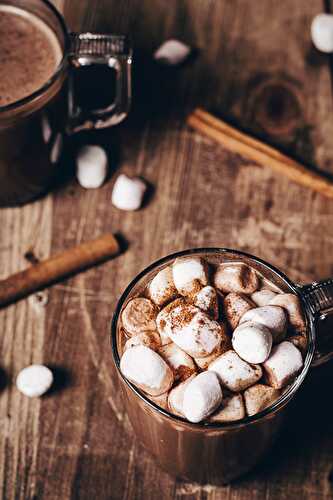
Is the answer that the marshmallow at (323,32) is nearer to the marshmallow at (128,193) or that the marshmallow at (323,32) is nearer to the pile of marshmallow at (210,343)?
the marshmallow at (128,193)

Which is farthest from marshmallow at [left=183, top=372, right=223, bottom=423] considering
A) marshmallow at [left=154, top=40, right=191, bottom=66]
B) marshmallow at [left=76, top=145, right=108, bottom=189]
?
marshmallow at [left=154, top=40, right=191, bottom=66]

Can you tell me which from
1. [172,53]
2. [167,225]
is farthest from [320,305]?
[172,53]

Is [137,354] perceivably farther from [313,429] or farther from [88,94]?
[88,94]

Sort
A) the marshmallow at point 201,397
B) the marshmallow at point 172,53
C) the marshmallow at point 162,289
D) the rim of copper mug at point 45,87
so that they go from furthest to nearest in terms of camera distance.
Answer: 1. the marshmallow at point 172,53
2. the rim of copper mug at point 45,87
3. the marshmallow at point 162,289
4. the marshmallow at point 201,397

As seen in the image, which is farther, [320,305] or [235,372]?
[320,305]

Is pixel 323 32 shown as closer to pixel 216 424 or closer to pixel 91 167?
pixel 91 167

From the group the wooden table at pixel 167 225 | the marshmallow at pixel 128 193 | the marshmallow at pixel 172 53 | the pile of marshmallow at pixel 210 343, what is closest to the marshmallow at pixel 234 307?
the pile of marshmallow at pixel 210 343

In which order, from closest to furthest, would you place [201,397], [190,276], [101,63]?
[201,397] < [190,276] < [101,63]
